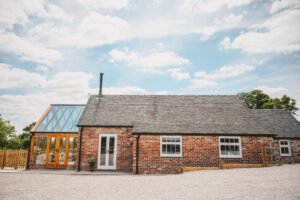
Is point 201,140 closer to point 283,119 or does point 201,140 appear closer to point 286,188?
point 286,188

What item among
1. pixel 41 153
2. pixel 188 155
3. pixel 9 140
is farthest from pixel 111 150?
pixel 9 140

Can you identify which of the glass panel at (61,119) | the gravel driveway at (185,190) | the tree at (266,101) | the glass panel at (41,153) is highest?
the tree at (266,101)

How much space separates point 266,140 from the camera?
537 inches

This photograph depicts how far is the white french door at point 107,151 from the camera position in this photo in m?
14.1

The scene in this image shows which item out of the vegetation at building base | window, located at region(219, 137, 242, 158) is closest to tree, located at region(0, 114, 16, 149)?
the vegetation at building base

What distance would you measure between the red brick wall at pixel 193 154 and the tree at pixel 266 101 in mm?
29375

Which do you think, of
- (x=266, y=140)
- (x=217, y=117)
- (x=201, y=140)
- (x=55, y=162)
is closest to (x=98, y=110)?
(x=55, y=162)

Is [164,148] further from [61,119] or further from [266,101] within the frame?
[266,101]

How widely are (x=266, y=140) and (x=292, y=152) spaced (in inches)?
283

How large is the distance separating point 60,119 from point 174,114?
385 inches

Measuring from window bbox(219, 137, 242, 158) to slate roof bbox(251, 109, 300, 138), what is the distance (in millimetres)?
7676

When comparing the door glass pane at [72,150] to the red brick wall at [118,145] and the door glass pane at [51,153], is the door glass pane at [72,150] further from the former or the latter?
the red brick wall at [118,145]

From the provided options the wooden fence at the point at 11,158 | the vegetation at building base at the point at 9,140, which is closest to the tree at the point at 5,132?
the vegetation at building base at the point at 9,140

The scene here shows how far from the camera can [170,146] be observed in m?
13.6
